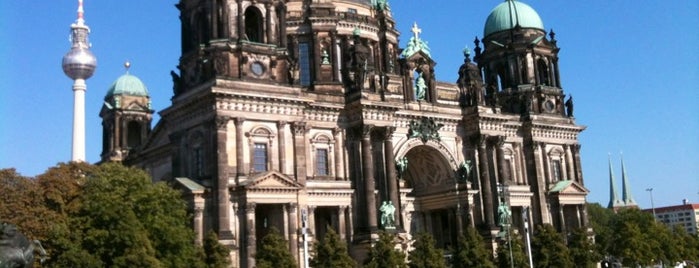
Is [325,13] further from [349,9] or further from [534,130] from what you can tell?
[534,130]

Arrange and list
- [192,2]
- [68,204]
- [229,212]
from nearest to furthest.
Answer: [68,204]
[229,212]
[192,2]

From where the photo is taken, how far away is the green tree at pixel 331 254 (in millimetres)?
45344

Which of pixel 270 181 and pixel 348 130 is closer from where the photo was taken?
pixel 270 181

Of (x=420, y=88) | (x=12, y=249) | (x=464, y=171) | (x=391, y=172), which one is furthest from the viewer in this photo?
(x=420, y=88)

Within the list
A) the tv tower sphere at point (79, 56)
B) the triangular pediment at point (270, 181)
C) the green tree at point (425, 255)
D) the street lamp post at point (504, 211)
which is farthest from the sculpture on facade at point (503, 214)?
the tv tower sphere at point (79, 56)

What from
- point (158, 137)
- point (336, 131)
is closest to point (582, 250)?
point (336, 131)

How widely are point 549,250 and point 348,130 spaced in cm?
1811

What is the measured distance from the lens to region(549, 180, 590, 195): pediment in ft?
213

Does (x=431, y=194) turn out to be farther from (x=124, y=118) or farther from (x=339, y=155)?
(x=124, y=118)

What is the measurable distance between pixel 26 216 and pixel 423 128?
30.1 metres

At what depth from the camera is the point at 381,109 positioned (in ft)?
178

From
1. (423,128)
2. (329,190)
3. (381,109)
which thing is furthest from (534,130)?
(329,190)

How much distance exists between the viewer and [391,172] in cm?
5400

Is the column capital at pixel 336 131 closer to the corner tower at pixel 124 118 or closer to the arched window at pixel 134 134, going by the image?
the corner tower at pixel 124 118
